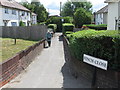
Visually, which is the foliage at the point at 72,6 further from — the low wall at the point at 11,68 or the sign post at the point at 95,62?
the sign post at the point at 95,62

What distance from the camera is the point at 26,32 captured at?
22.9 m

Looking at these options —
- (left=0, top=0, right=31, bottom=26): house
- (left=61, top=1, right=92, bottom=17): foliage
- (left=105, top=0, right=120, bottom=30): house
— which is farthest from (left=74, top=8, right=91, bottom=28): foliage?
(left=61, top=1, right=92, bottom=17): foliage

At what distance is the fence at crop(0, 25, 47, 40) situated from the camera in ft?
72.8

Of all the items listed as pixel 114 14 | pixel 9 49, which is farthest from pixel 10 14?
pixel 9 49

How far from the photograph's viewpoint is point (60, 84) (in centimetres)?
632

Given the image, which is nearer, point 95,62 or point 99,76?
point 95,62

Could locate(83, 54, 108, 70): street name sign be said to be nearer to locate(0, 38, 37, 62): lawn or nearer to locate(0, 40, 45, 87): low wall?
locate(0, 40, 45, 87): low wall

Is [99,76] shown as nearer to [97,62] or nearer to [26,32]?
[97,62]

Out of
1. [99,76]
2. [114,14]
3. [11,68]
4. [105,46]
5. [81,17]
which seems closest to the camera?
[105,46]

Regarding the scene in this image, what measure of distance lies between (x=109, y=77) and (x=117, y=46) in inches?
38.0

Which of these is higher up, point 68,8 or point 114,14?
point 68,8

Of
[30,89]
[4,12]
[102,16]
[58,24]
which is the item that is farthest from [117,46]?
[102,16]

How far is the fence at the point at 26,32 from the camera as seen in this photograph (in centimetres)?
2220

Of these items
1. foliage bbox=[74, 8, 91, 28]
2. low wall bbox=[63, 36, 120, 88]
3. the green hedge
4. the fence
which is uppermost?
foliage bbox=[74, 8, 91, 28]
